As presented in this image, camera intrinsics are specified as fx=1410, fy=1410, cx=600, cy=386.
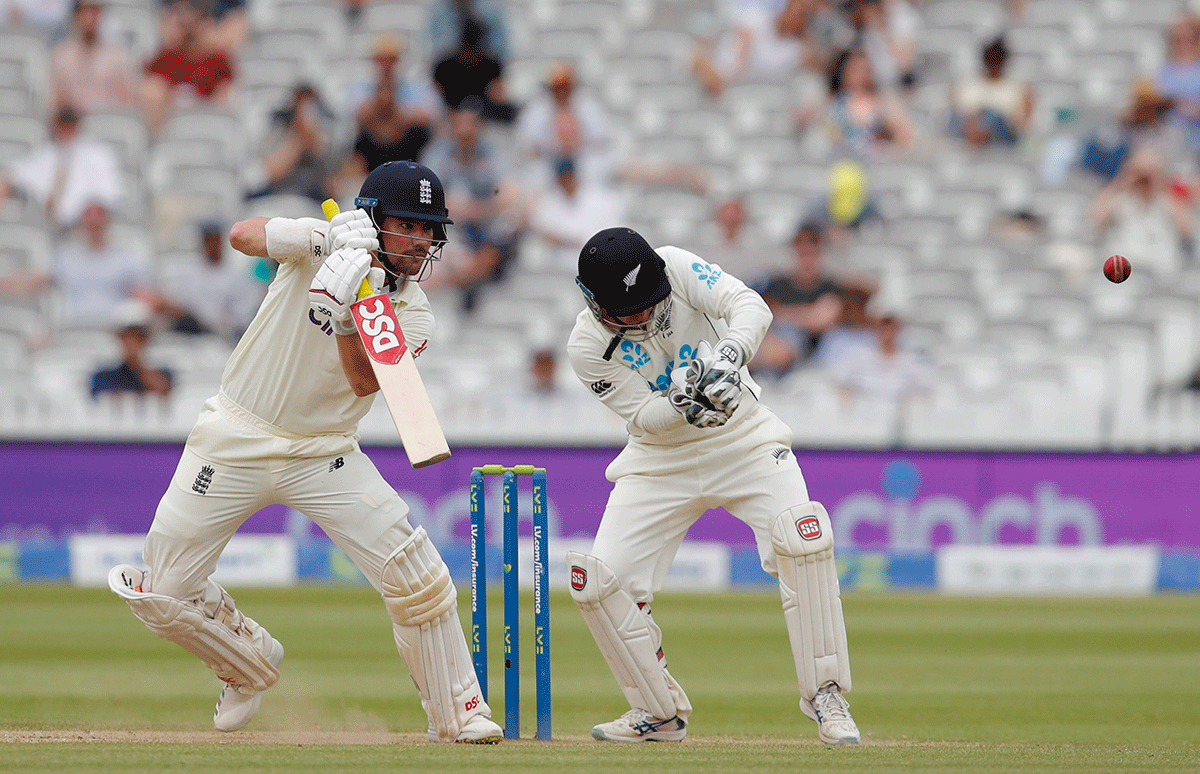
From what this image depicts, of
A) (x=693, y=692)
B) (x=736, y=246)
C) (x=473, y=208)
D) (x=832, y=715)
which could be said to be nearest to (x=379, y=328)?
(x=832, y=715)

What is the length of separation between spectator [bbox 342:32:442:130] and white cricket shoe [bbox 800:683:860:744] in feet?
25.2

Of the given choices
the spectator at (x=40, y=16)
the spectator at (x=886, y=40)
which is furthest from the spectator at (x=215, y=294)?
the spectator at (x=886, y=40)

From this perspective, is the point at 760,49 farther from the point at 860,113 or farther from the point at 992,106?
the point at 992,106

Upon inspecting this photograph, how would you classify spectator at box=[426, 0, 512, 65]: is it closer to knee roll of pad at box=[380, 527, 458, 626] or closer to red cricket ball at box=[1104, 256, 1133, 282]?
red cricket ball at box=[1104, 256, 1133, 282]

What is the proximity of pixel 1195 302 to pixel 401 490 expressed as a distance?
19.5 ft

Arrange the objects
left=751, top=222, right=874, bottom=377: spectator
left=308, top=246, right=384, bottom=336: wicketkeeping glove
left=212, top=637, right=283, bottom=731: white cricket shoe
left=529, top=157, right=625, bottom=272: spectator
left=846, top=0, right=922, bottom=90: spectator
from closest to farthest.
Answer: left=308, top=246, right=384, bottom=336: wicketkeeping glove
left=212, top=637, right=283, bottom=731: white cricket shoe
left=751, top=222, right=874, bottom=377: spectator
left=529, top=157, right=625, bottom=272: spectator
left=846, top=0, right=922, bottom=90: spectator

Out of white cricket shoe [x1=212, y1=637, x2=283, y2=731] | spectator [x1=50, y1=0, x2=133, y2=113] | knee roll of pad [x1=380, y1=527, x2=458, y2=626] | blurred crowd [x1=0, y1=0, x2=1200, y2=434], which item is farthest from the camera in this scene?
spectator [x1=50, y1=0, x2=133, y2=113]

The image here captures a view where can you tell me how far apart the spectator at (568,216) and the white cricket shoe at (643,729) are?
22.5 ft

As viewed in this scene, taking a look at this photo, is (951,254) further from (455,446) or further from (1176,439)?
(455,446)

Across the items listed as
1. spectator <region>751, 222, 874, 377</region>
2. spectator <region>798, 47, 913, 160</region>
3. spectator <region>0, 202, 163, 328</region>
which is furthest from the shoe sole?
spectator <region>798, 47, 913, 160</region>

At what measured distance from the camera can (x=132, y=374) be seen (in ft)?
31.8

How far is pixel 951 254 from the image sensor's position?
11.0 meters

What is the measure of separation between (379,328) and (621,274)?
2.40ft

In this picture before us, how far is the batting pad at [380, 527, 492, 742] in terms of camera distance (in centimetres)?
409
